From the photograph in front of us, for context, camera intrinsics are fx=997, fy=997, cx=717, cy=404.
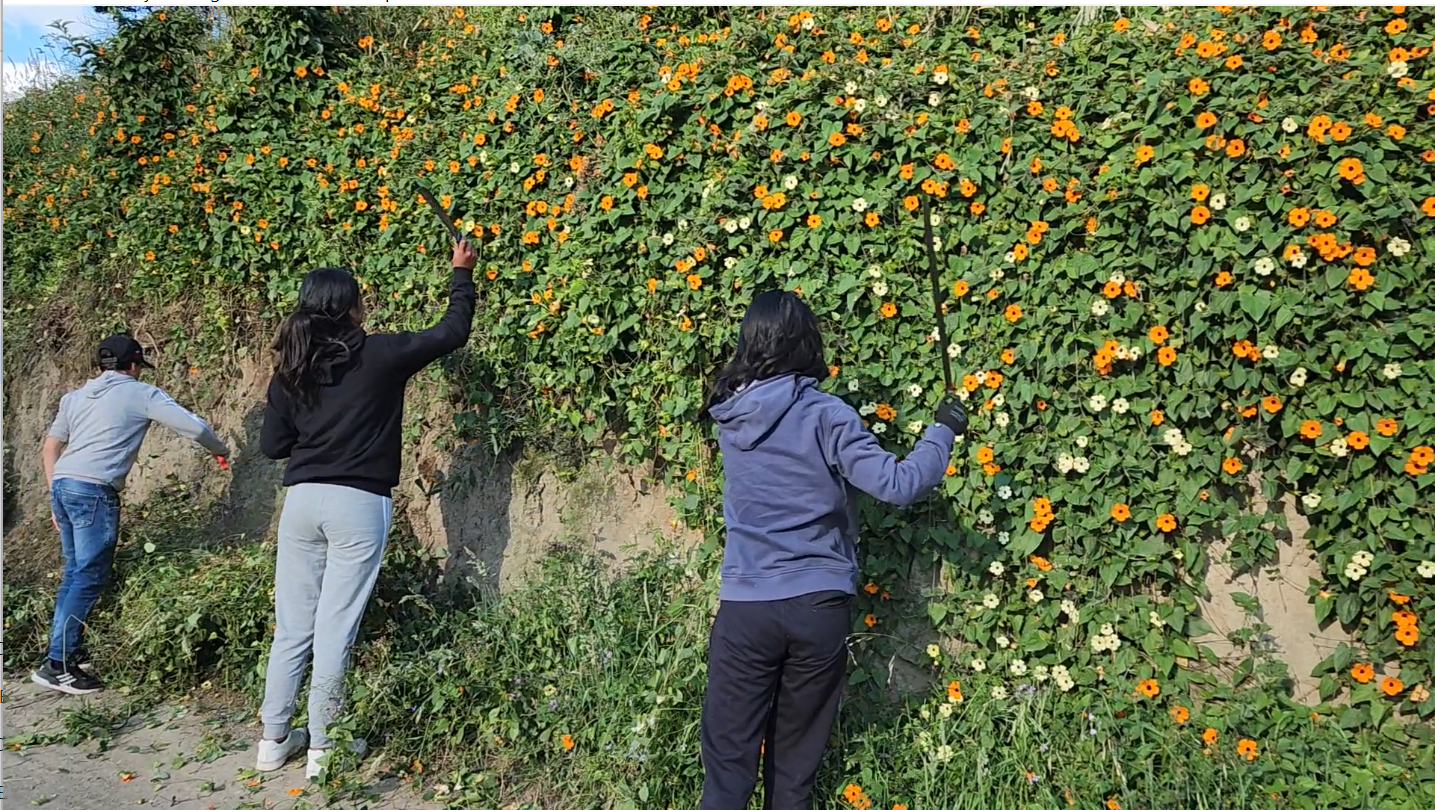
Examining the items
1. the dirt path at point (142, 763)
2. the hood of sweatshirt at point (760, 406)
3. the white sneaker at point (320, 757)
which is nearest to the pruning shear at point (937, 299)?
the hood of sweatshirt at point (760, 406)

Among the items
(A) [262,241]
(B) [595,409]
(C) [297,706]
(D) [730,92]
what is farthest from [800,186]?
(A) [262,241]

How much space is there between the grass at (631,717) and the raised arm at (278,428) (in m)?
1.00

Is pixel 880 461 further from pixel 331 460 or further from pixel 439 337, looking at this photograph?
pixel 331 460

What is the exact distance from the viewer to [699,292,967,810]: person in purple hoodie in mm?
2945

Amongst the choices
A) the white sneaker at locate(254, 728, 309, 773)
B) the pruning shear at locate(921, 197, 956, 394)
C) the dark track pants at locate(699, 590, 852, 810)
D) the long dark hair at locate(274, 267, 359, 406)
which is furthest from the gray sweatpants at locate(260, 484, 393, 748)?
the pruning shear at locate(921, 197, 956, 394)

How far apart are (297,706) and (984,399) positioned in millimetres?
3274

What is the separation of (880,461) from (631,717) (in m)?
1.57

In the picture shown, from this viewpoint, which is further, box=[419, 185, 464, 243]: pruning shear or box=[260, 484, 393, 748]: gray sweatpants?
box=[419, 185, 464, 243]: pruning shear

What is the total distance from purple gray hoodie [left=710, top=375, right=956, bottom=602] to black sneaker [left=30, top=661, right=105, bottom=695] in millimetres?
3976

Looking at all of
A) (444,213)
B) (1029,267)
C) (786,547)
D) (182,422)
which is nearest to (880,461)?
(786,547)

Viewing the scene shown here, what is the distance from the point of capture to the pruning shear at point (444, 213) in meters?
4.59

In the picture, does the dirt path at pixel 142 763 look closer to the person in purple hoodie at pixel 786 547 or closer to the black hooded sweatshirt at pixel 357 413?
the black hooded sweatshirt at pixel 357 413

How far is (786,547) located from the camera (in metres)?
2.98

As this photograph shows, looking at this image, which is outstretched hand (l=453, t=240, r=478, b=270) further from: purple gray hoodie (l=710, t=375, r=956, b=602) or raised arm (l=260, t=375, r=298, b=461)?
purple gray hoodie (l=710, t=375, r=956, b=602)
